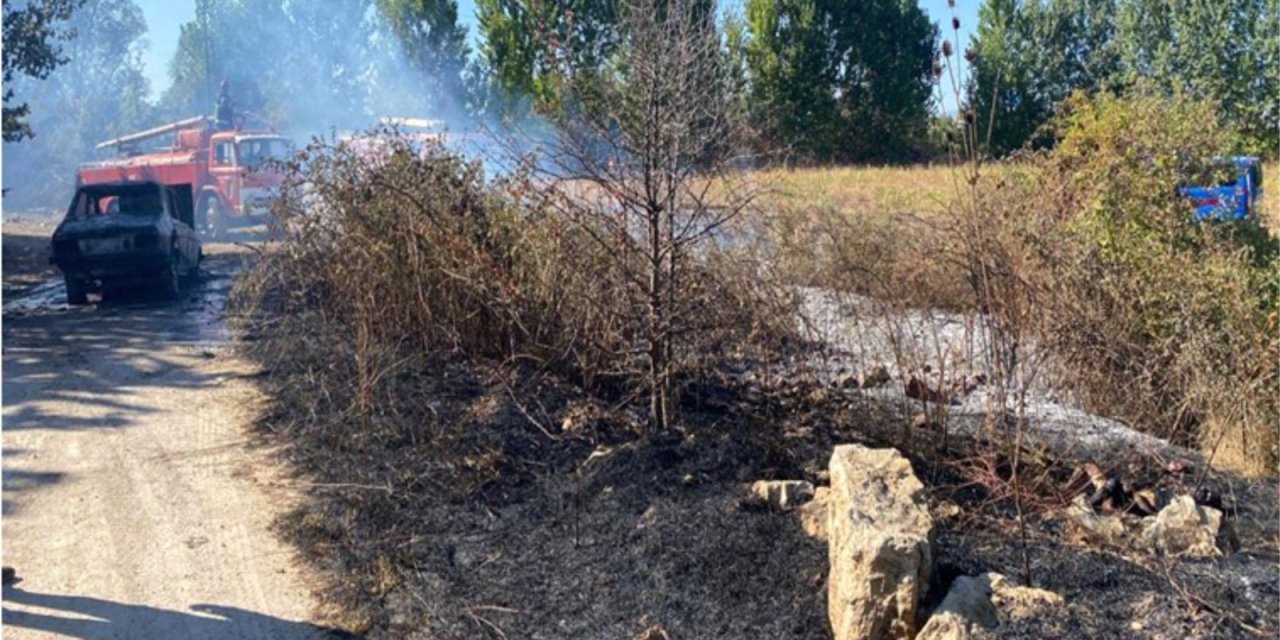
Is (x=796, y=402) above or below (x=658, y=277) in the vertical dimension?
below

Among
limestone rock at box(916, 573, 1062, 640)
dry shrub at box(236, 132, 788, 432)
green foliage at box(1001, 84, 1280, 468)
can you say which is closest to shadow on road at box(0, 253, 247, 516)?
dry shrub at box(236, 132, 788, 432)

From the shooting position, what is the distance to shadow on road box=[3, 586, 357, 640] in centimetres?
502

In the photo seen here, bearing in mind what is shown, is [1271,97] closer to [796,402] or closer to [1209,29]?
[1209,29]

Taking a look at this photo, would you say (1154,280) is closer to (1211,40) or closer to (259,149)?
(259,149)

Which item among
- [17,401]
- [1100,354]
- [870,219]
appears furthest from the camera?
[870,219]

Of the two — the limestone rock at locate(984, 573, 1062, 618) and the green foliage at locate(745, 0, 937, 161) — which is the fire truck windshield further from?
the limestone rock at locate(984, 573, 1062, 618)

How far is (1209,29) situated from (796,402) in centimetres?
2702

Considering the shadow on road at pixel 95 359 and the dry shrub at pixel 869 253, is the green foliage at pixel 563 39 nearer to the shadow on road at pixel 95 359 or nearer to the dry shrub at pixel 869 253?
the dry shrub at pixel 869 253

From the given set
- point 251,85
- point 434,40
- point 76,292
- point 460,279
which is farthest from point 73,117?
point 460,279

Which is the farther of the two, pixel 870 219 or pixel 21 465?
pixel 870 219

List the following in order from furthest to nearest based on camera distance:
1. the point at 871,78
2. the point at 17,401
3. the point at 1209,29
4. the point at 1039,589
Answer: the point at 1209,29
the point at 871,78
the point at 17,401
the point at 1039,589

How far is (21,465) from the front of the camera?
7340 millimetres

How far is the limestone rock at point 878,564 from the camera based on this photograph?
15.1 ft

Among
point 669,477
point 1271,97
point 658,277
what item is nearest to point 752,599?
point 669,477
